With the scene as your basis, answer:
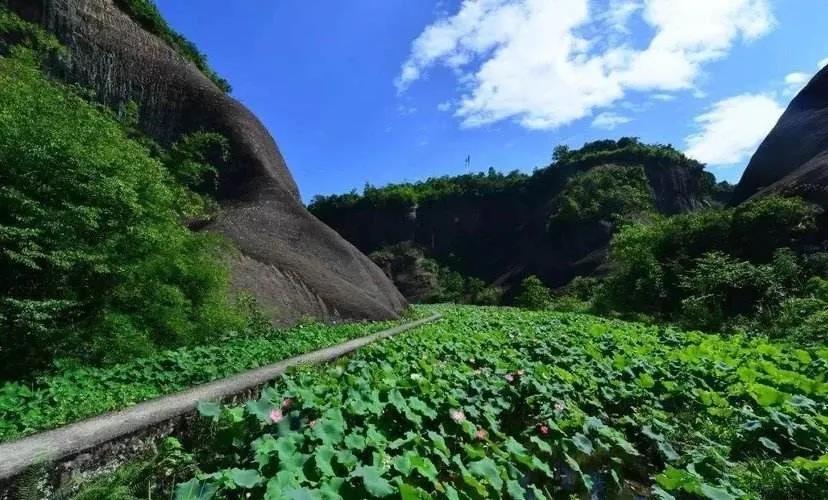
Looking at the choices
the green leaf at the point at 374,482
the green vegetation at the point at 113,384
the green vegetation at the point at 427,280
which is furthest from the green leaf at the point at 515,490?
the green vegetation at the point at 427,280

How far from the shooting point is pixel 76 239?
752 cm

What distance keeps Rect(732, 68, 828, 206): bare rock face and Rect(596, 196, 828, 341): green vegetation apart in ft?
17.0

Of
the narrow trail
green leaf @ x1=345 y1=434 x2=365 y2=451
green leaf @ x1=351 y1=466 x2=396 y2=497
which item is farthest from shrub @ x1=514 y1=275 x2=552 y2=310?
green leaf @ x1=351 y1=466 x2=396 y2=497

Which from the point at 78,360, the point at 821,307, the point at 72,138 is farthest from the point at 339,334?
the point at 821,307

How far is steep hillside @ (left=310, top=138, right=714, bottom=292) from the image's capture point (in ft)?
201

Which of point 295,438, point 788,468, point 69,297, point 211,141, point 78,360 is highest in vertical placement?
point 211,141

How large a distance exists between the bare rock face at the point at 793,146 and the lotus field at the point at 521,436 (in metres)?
30.0

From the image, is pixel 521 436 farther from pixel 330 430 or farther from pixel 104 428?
pixel 104 428

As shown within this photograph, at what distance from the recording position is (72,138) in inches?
300

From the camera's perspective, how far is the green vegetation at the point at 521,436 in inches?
117

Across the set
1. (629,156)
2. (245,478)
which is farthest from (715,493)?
(629,156)

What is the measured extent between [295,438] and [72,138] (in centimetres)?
675

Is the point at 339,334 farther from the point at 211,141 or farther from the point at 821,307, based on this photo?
the point at 821,307

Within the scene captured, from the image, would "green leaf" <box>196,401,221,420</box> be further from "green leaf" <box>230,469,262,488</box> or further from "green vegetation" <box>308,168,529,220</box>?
"green vegetation" <box>308,168,529,220</box>
